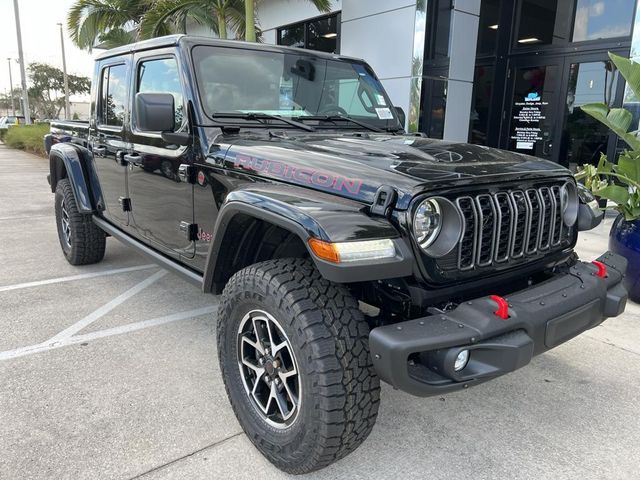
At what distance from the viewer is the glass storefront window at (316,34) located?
1133cm

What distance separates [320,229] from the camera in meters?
1.89

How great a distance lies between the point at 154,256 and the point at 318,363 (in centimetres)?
200

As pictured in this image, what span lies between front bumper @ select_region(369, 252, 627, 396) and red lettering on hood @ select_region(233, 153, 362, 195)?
615mm

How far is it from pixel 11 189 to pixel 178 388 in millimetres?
9359

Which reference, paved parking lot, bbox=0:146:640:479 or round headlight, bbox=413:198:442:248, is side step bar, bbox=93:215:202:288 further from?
round headlight, bbox=413:198:442:248

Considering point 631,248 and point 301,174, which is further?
point 631,248

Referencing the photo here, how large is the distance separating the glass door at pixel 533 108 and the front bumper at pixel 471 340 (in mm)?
7543

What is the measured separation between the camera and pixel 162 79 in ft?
10.8

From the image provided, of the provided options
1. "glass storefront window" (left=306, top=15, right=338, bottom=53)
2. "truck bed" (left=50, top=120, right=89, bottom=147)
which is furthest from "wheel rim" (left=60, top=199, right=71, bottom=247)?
"glass storefront window" (left=306, top=15, right=338, bottom=53)

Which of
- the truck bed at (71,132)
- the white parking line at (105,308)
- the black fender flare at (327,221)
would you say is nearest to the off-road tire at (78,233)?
the truck bed at (71,132)

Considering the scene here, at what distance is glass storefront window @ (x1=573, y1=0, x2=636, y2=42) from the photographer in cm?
771

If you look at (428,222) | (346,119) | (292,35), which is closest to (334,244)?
(428,222)

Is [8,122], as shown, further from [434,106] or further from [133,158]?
[133,158]

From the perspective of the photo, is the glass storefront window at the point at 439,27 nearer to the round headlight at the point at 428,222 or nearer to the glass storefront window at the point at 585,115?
the glass storefront window at the point at 585,115
